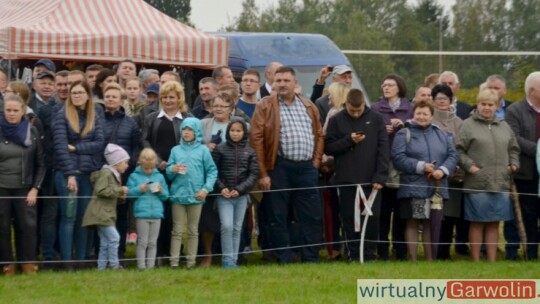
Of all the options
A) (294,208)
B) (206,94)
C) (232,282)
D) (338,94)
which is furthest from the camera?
(338,94)

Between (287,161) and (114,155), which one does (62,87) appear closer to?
(114,155)

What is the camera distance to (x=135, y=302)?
11.6 metres

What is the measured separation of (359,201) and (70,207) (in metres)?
3.10

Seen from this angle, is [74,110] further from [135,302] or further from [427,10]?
[427,10]

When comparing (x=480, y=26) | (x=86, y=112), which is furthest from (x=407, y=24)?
(x=86, y=112)

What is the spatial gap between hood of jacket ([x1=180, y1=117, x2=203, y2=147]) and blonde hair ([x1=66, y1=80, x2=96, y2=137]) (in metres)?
0.91

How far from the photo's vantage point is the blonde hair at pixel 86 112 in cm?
1350

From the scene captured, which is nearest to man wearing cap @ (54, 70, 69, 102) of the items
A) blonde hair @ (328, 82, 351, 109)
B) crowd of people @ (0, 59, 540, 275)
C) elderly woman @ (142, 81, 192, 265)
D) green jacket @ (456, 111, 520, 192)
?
crowd of people @ (0, 59, 540, 275)

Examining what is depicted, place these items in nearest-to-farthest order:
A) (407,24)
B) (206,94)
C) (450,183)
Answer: (206,94) → (450,183) → (407,24)

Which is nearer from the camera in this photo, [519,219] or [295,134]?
[295,134]

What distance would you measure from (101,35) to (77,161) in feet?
16.3

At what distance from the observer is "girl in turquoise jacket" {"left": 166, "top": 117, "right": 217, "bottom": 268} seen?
1365 cm

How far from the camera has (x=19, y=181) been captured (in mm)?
13258

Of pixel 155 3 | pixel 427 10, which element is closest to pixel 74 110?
pixel 155 3
